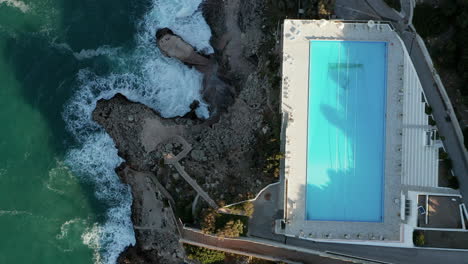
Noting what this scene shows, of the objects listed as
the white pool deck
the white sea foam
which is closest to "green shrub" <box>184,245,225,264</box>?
the white pool deck

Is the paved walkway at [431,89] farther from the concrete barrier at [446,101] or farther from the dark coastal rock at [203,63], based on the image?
the dark coastal rock at [203,63]

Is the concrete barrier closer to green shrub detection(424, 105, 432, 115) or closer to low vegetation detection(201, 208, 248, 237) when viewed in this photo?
green shrub detection(424, 105, 432, 115)

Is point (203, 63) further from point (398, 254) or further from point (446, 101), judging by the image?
point (398, 254)

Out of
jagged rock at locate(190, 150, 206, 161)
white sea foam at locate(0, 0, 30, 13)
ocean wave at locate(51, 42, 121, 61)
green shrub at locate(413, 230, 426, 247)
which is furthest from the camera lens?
ocean wave at locate(51, 42, 121, 61)

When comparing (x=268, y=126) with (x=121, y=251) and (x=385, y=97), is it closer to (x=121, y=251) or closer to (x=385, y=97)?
(x=385, y=97)

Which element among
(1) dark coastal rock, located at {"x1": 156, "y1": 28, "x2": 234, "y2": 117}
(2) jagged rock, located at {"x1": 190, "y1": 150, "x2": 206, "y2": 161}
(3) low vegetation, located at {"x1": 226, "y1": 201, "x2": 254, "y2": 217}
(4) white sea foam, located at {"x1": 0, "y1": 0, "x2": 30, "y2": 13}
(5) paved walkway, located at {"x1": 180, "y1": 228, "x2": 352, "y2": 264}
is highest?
(4) white sea foam, located at {"x1": 0, "y1": 0, "x2": 30, "y2": 13}

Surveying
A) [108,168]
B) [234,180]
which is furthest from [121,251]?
[234,180]
